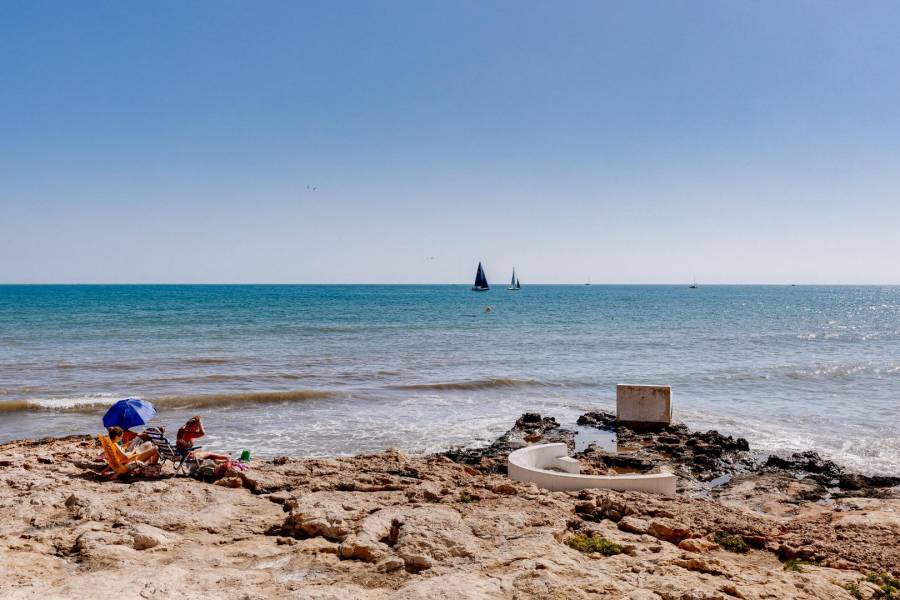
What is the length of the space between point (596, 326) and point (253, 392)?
3512 centimetres

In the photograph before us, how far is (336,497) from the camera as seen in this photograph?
8.23 meters

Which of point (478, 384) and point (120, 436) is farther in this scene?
point (478, 384)

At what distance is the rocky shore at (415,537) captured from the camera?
5.45 meters

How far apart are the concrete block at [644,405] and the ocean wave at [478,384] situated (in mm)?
6396

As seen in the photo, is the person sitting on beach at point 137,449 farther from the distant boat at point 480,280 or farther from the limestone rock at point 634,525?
the distant boat at point 480,280

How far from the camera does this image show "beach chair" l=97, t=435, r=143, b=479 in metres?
9.07

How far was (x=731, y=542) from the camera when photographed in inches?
275

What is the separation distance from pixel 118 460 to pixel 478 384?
13.7 m

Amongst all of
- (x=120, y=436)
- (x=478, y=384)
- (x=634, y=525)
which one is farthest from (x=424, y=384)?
(x=634, y=525)

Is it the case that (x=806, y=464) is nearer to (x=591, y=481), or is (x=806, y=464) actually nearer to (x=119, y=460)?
(x=591, y=481)

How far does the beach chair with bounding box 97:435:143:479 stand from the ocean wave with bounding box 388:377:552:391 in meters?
11.8

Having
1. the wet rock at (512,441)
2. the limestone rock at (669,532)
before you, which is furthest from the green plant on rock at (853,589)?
the wet rock at (512,441)

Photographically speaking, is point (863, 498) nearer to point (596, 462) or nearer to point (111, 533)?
point (596, 462)

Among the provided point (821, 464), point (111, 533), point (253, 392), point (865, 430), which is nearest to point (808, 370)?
point (865, 430)
